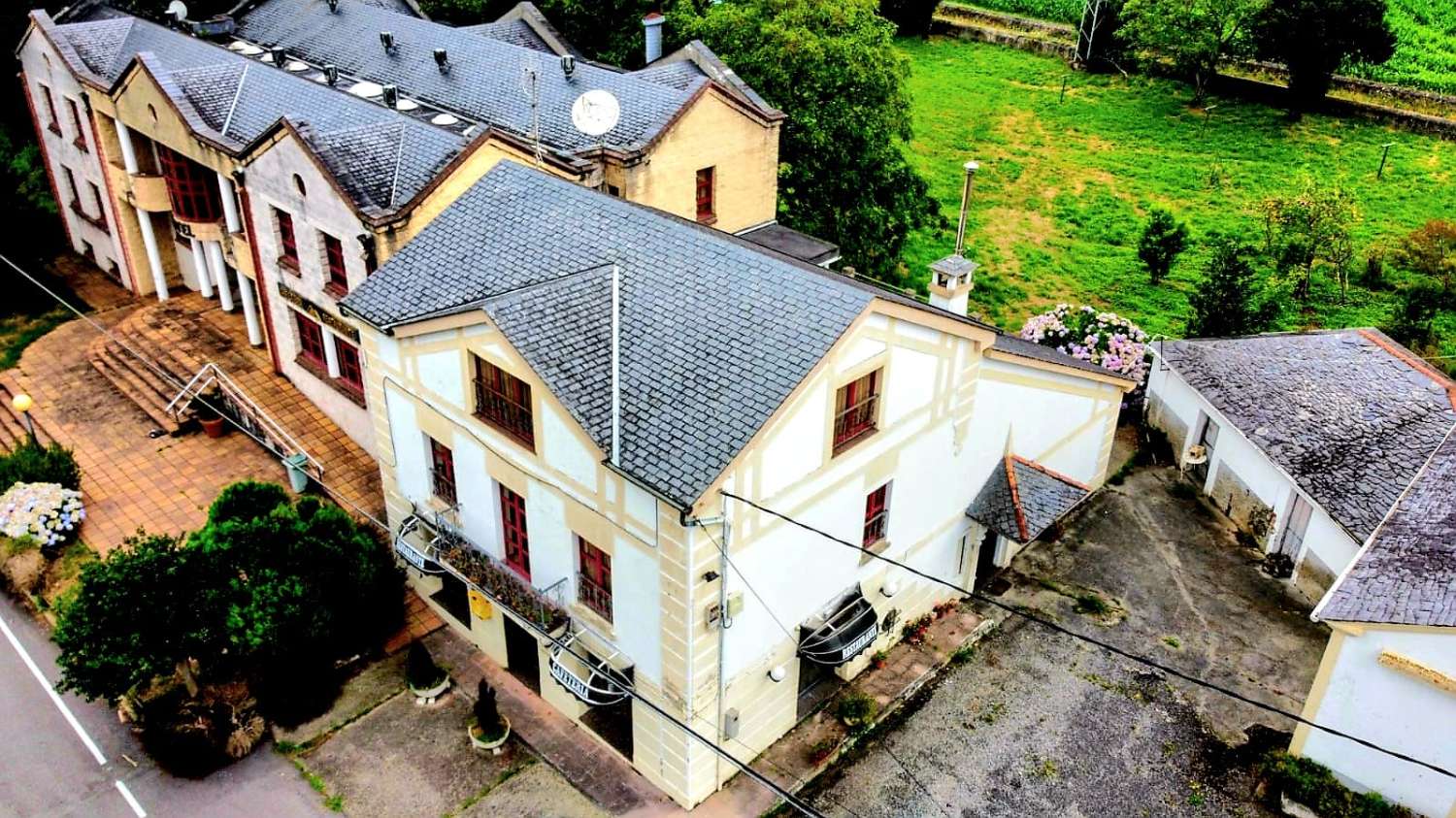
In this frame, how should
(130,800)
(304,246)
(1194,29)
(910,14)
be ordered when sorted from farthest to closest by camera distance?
(910,14), (1194,29), (304,246), (130,800)

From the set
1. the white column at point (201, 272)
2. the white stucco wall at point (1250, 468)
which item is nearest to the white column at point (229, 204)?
the white column at point (201, 272)

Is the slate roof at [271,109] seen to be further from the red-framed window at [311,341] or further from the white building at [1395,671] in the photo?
the white building at [1395,671]

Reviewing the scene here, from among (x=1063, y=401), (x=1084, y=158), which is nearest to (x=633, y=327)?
(x=1063, y=401)

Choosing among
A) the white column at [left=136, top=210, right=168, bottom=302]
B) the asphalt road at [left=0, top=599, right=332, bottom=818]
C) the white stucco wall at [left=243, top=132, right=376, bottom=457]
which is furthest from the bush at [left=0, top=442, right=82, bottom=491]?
the white column at [left=136, top=210, right=168, bottom=302]

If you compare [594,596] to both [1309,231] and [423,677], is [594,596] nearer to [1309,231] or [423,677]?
[423,677]

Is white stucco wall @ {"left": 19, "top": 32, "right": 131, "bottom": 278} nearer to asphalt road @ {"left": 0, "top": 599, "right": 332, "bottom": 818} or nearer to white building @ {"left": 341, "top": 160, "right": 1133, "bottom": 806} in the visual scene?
asphalt road @ {"left": 0, "top": 599, "right": 332, "bottom": 818}

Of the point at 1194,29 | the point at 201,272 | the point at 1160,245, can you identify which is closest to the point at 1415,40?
the point at 1194,29
